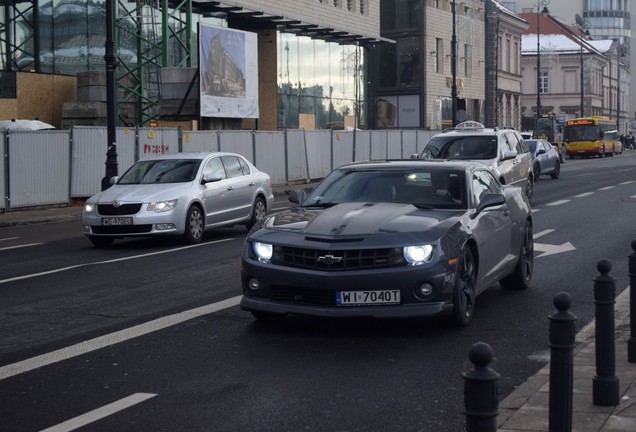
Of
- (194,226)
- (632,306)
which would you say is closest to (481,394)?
(632,306)

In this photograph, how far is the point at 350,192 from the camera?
A: 1024 centimetres

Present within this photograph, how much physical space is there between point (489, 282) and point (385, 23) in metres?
64.1

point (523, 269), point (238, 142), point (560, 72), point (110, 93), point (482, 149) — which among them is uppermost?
point (560, 72)

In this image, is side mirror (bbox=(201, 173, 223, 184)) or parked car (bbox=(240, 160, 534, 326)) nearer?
parked car (bbox=(240, 160, 534, 326))

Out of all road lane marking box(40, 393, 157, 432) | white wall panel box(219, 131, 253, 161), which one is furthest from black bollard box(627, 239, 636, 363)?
white wall panel box(219, 131, 253, 161)

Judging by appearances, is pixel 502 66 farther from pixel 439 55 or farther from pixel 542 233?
pixel 542 233

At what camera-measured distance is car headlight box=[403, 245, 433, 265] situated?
28.7 feet

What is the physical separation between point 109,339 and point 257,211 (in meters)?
11.1

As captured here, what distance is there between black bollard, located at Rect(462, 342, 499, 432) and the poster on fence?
37373 millimetres

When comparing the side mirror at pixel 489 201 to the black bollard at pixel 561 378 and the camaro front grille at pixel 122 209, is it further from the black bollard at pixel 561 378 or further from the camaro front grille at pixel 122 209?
the camaro front grille at pixel 122 209

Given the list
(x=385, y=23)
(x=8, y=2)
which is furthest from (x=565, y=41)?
(x=8, y=2)

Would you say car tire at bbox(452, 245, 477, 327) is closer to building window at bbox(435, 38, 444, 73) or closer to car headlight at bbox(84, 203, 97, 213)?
car headlight at bbox(84, 203, 97, 213)

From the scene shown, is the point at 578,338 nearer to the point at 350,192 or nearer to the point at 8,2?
the point at 350,192

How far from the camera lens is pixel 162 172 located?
60.4 ft
